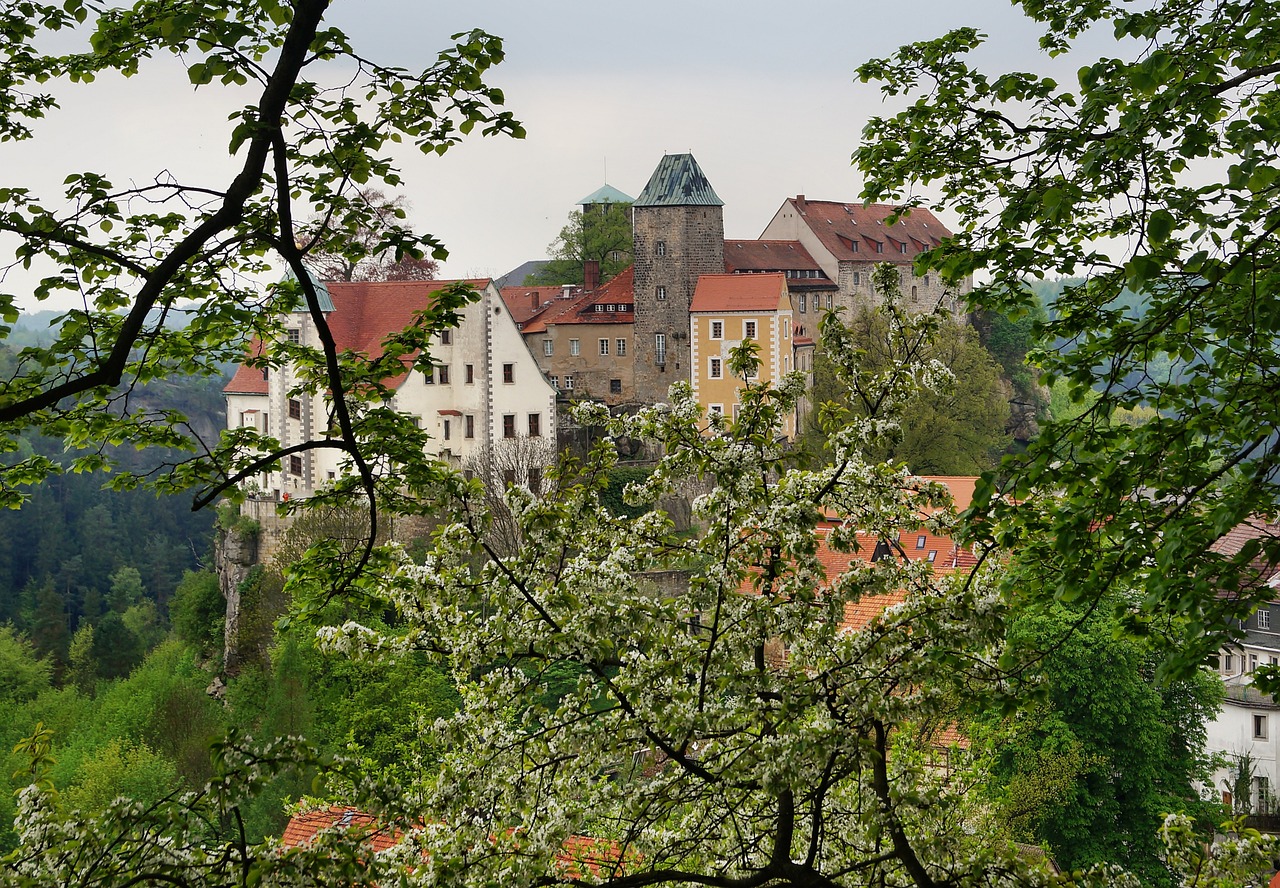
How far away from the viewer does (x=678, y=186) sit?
52812 mm

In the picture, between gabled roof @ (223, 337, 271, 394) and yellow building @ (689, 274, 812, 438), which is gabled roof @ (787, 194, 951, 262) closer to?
yellow building @ (689, 274, 812, 438)

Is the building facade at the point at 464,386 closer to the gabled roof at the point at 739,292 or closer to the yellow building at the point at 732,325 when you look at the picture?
the yellow building at the point at 732,325

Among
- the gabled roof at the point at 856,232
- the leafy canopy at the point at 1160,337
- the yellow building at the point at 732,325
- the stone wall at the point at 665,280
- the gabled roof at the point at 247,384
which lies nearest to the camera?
the leafy canopy at the point at 1160,337

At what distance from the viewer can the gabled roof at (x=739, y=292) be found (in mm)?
50000

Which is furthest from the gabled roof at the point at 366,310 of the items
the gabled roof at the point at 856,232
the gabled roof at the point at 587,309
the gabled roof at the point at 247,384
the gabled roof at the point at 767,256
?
the gabled roof at the point at 856,232

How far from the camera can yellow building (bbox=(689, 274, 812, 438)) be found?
164 feet

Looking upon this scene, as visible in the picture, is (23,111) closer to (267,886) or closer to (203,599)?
(267,886)

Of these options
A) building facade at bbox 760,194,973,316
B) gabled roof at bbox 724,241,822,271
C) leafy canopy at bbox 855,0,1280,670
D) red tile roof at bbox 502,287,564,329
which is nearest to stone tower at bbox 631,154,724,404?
gabled roof at bbox 724,241,822,271

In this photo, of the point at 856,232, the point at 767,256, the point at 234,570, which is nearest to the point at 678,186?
the point at 767,256

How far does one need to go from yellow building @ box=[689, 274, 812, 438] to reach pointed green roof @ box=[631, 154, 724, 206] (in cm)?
387

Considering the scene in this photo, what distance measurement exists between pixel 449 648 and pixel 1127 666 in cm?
2206

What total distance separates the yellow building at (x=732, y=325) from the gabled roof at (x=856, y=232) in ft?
46.9

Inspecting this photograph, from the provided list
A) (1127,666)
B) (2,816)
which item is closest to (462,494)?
(1127,666)

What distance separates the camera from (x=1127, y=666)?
2570 centimetres
